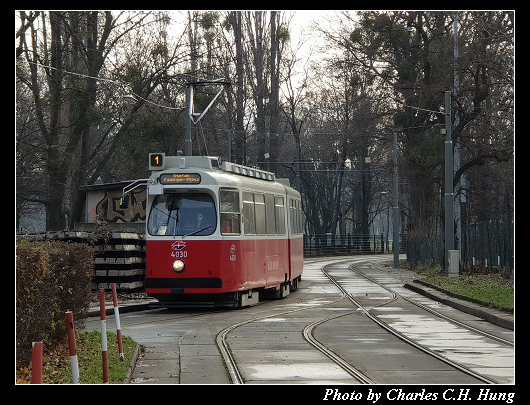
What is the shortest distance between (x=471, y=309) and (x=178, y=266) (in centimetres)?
682

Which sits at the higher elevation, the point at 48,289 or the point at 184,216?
the point at 184,216

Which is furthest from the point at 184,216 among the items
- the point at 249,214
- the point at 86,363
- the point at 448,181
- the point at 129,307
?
the point at 448,181

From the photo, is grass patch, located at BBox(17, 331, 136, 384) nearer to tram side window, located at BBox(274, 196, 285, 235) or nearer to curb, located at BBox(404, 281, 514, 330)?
curb, located at BBox(404, 281, 514, 330)

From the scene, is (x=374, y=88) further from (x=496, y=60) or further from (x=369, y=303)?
(x=369, y=303)

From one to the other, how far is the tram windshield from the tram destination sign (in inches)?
12.8

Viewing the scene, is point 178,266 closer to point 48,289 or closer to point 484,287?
point 48,289

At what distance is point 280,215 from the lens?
24766 millimetres

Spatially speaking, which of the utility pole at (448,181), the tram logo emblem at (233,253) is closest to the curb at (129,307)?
the tram logo emblem at (233,253)

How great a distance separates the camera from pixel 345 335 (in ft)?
51.8

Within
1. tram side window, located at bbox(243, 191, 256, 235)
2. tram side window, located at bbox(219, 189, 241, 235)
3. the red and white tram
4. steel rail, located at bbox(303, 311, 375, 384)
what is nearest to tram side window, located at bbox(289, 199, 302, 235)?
tram side window, located at bbox(243, 191, 256, 235)

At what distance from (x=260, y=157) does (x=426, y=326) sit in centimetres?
4582
